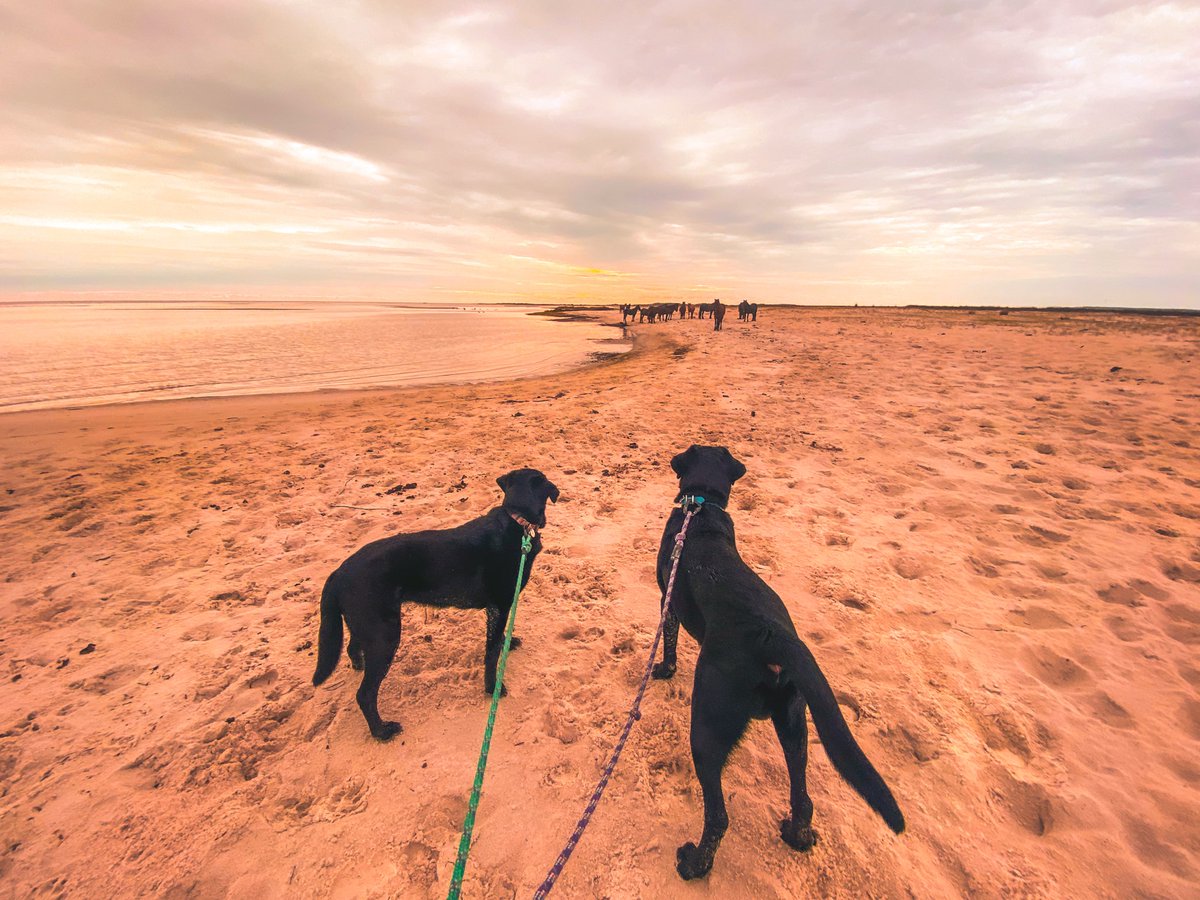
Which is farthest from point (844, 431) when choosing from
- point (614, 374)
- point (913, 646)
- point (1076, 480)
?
point (614, 374)

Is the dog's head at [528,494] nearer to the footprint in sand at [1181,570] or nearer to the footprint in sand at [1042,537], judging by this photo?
the footprint in sand at [1042,537]

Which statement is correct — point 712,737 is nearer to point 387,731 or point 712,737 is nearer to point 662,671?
point 662,671

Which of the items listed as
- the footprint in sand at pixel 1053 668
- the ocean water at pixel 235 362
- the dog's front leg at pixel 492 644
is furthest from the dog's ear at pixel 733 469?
the ocean water at pixel 235 362

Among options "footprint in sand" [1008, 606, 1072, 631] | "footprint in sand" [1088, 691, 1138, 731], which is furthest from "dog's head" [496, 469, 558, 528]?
"footprint in sand" [1008, 606, 1072, 631]

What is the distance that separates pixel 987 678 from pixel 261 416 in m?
12.5

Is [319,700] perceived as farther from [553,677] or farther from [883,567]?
[883,567]

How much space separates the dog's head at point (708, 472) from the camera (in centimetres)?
323

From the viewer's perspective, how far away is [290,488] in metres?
5.90

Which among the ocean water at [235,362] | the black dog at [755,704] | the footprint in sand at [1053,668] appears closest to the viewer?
the black dog at [755,704]

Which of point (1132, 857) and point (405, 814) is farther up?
point (1132, 857)

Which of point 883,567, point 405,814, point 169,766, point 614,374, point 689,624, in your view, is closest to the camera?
point 405,814

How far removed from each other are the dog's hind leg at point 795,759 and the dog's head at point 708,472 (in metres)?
1.45

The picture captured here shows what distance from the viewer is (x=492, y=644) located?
3023mm

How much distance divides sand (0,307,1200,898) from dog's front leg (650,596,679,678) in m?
0.09
